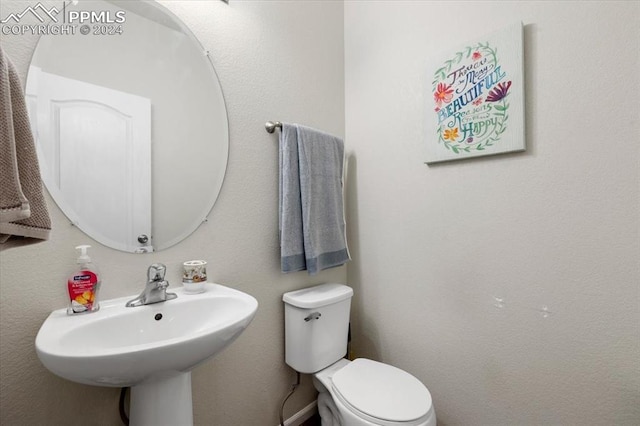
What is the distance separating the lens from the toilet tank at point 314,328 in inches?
47.3

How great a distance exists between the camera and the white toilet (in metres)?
0.93

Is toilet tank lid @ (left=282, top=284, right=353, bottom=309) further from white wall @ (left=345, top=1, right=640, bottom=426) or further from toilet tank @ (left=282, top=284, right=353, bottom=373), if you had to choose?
white wall @ (left=345, top=1, right=640, bottom=426)

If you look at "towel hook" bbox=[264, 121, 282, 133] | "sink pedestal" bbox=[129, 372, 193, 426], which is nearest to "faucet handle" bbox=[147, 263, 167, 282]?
"sink pedestal" bbox=[129, 372, 193, 426]

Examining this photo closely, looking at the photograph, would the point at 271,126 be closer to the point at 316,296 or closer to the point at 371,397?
the point at 316,296

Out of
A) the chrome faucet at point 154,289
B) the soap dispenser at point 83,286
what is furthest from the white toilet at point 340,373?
the soap dispenser at point 83,286

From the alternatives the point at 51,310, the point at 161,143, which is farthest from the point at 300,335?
the point at 161,143

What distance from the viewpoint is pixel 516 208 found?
1043 mm

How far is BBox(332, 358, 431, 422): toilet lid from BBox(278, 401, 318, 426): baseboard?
42 centimetres

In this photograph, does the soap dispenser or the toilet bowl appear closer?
the soap dispenser

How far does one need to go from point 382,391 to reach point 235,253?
776 mm

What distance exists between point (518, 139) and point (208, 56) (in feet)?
3.96

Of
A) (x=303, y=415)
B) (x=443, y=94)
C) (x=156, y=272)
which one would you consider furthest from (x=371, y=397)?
(x=443, y=94)

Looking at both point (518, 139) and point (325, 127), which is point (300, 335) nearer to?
point (325, 127)

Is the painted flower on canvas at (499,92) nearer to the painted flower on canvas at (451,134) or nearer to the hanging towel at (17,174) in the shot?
the painted flower on canvas at (451,134)
